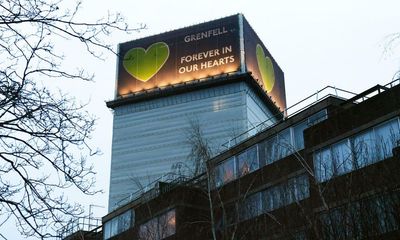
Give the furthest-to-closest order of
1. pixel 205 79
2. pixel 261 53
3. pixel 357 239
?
pixel 261 53
pixel 205 79
pixel 357 239

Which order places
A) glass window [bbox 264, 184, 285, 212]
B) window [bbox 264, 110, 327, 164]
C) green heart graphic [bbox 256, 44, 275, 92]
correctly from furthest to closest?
green heart graphic [bbox 256, 44, 275, 92]
window [bbox 264, 110, 327, 164]
glass window [bbox 264, 184, 285, 212]

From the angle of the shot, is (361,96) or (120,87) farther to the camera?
(120,87)

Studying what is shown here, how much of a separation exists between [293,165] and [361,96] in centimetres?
487

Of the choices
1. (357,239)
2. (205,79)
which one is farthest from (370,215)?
(205,79)

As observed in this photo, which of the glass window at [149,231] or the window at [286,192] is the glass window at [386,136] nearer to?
the window at [286,192]

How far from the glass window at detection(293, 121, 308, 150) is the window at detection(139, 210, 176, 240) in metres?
9.28

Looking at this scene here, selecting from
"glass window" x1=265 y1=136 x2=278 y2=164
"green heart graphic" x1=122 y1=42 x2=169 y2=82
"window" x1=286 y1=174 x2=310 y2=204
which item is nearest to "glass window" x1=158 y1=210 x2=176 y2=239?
"glass window" x1=265 y1=136 x2=278 y2=164

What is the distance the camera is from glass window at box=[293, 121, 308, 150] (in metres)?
33.3

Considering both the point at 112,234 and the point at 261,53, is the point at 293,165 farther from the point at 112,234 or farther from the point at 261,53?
the point at 261,53

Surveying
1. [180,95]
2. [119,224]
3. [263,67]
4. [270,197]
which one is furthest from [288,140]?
[263,67]

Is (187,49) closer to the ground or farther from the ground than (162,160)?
farther from the ground

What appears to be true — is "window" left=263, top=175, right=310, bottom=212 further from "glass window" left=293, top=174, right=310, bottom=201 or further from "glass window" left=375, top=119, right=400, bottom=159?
"glass window" left=375, top=119, right=400, bottom=159

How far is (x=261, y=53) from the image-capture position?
5418 inches

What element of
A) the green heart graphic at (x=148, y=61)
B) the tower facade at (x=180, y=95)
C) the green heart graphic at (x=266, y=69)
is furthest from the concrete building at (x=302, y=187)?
the green heart graphic at (x=266, y=69)
